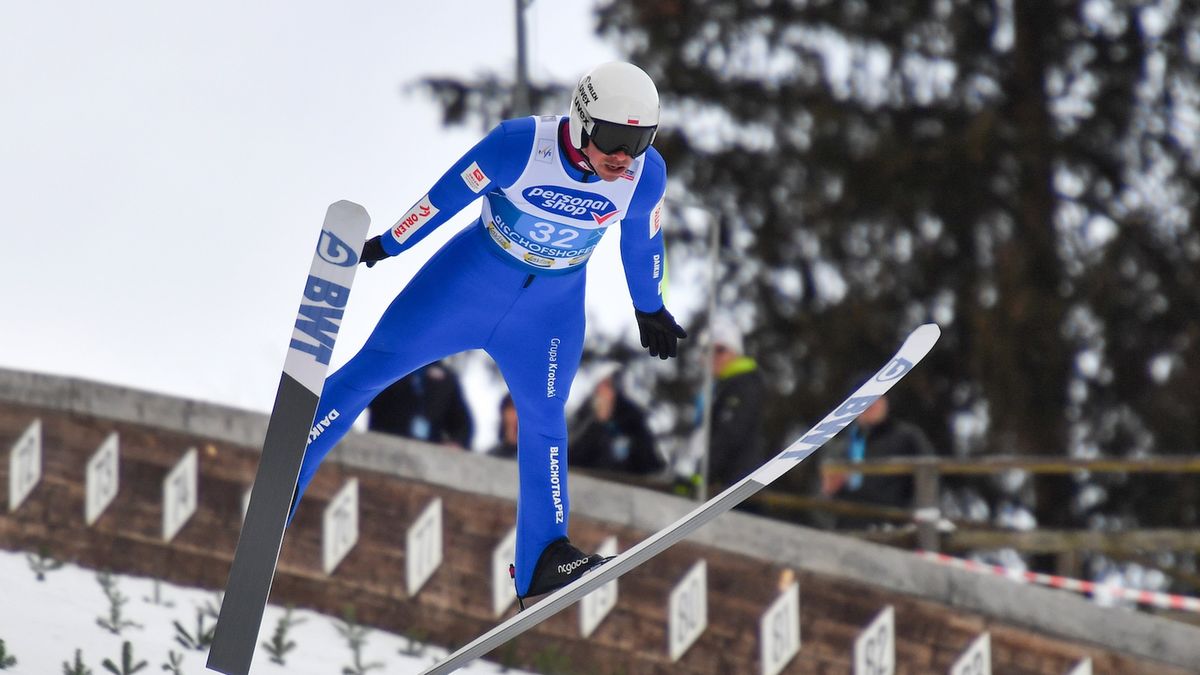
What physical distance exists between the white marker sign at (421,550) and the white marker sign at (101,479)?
4.36 ft

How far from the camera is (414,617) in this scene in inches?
290

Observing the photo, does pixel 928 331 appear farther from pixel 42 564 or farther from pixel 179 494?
pixel 42 564

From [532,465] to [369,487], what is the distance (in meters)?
2.34

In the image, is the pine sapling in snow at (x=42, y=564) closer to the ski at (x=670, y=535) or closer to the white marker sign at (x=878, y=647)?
the ski at (x=670, y=535)

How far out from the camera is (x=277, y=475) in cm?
471

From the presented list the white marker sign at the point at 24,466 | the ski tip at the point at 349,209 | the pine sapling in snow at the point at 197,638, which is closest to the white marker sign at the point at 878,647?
the pine sapling in snow at the point at 197,638

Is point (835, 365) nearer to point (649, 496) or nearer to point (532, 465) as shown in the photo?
point (649, 496)

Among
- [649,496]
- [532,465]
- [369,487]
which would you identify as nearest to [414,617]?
[369,487]

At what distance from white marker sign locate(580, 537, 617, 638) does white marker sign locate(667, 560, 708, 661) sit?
0.25 m

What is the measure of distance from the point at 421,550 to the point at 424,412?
693 millimetres

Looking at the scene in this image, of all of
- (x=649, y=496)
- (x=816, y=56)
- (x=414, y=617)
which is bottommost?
(x=414, y=617)

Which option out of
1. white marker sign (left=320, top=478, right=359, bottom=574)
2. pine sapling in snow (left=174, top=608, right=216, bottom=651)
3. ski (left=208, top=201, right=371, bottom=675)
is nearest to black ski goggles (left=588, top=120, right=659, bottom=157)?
ski (left=208, top=201, right=371, bottom=675)

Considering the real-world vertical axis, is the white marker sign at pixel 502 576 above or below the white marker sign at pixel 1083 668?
above

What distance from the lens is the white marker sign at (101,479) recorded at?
24.6 ft
